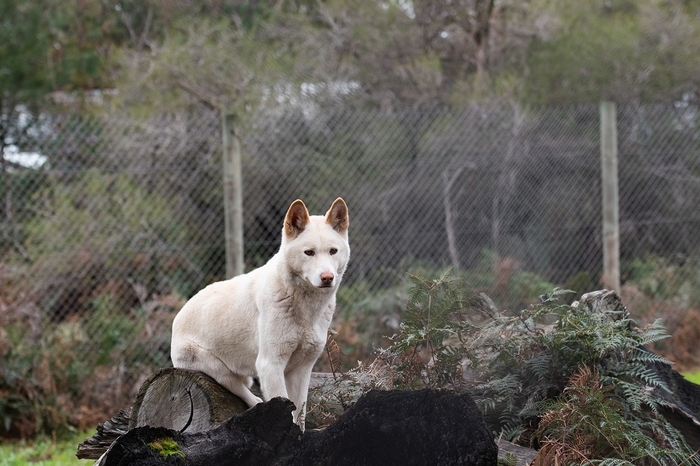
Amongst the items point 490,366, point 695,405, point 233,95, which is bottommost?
point 695,405

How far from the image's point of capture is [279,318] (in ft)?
11.1

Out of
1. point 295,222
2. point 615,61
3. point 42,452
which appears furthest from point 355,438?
point 615,61

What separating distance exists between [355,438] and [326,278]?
845 millimetres

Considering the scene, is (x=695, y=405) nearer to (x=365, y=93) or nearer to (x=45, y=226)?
(x=45, y=226)

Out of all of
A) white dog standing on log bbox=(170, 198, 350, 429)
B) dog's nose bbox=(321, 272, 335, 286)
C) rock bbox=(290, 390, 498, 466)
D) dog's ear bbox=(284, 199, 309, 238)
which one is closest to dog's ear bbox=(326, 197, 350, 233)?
white dog standing on log bbox=(170, 198, 350, 429)

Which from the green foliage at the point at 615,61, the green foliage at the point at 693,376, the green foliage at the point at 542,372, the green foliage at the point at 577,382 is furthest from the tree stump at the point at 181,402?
the green foliage at the point at 615,61

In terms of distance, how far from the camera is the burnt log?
2.46 meters

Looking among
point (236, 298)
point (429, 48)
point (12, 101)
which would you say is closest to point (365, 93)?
point (429, 48)

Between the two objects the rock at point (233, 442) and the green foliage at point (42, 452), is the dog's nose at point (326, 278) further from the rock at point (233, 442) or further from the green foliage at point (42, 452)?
the green foliage at point (42, 452)

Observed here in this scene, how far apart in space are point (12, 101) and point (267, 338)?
29.6ft

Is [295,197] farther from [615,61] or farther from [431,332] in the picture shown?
[615,61]

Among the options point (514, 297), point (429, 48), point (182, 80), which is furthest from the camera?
point (429, 48)

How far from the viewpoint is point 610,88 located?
32.2ft

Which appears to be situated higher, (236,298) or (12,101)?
(12,101)
